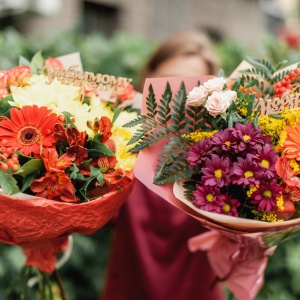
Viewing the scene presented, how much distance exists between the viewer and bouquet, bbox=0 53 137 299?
3.63ft

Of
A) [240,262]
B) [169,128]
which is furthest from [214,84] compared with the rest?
[240,262]

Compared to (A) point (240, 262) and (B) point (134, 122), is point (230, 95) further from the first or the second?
(A) point (240, 262)

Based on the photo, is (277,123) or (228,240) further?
(228,240)

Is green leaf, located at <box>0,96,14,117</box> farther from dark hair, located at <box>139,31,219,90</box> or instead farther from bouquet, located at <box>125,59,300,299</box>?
dark hair, located at <box>139,31,219,90</box>

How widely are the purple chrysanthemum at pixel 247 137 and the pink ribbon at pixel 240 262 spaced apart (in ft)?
1.21

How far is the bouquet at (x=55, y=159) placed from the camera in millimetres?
1105

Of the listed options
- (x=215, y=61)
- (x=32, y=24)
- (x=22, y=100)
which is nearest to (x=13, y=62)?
(x=215, y=61)

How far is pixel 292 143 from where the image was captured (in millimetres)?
1124

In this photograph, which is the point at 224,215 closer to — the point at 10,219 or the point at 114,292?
the point at 10,219

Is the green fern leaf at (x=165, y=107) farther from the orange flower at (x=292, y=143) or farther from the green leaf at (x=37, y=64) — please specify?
the green leaf at (x=37, y=64)

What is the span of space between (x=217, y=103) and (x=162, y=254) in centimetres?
100

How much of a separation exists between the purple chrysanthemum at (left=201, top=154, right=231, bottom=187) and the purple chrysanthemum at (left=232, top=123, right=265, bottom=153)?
1.9 inches

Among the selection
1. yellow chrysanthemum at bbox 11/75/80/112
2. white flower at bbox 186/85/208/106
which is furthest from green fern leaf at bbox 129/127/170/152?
yellow chrysanthemum at bbox 11/75/80/112

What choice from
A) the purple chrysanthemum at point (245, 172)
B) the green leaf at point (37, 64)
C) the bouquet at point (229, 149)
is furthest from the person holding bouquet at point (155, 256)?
the purple chrysanthemum at point (245, 172)
